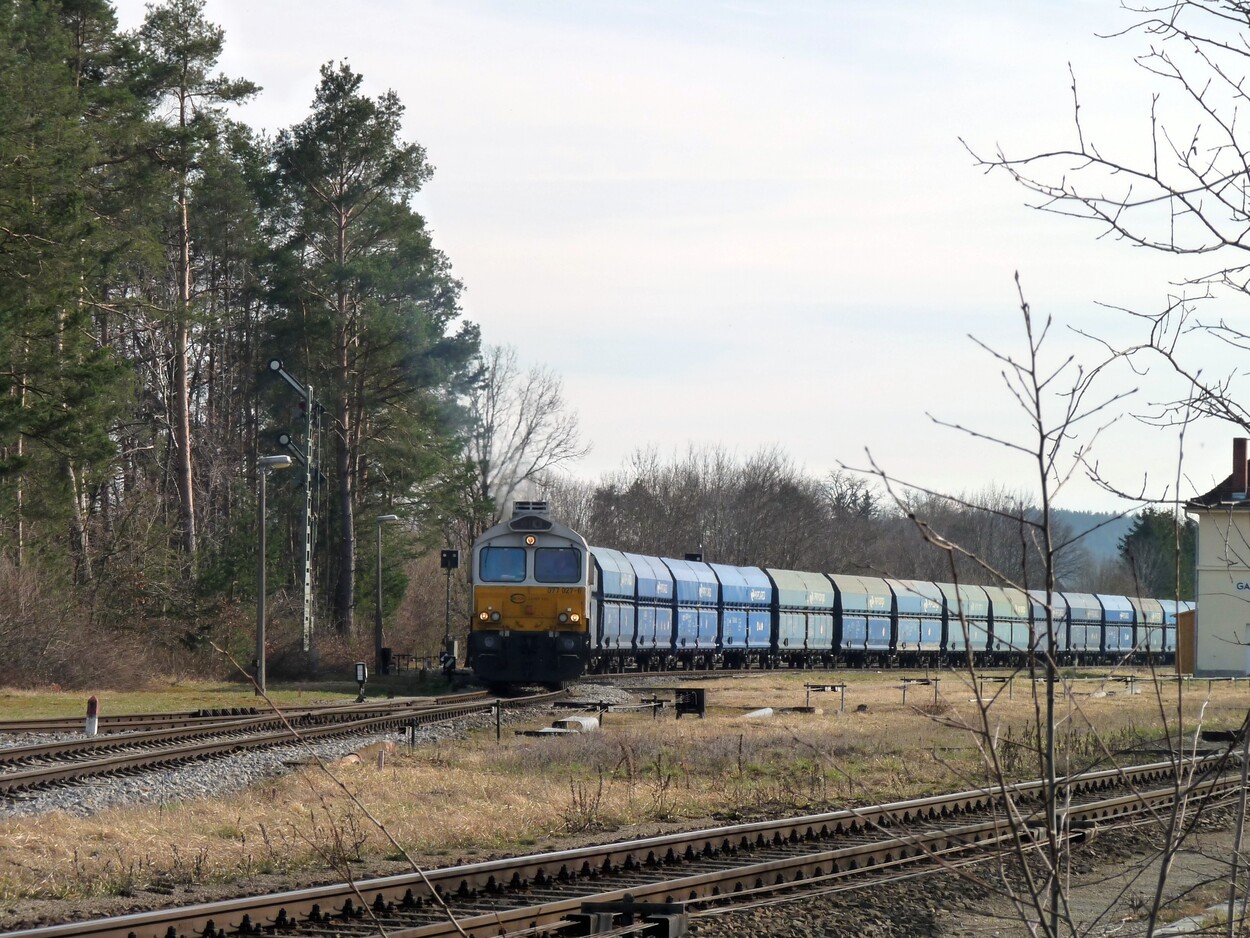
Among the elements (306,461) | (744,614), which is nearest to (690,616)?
(744,614)

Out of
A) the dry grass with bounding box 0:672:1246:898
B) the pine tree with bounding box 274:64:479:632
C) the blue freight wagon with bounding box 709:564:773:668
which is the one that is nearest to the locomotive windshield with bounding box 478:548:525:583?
the dry grass with bounding box 0:672:1246:898

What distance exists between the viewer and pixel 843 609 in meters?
48.3

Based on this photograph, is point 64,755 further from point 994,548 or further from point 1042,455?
point 994,548

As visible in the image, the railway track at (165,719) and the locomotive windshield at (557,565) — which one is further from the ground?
the locomotive windshield at (557,565)

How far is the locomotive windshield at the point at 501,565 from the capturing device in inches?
1182

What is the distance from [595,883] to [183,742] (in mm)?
11470

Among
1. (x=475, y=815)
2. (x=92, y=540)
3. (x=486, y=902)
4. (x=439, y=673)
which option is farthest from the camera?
(x=92, y=540)

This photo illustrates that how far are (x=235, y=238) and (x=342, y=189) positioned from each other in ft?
27.4

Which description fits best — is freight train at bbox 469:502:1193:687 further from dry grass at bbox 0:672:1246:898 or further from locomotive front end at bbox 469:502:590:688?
dry grass at bbox 0:672:1246:898

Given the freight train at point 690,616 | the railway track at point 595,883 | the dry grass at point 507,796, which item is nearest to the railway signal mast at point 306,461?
the freight train at point 690,616

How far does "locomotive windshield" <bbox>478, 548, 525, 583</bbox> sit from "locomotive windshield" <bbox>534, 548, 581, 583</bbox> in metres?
0.38

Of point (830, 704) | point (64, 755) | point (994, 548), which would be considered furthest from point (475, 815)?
point (994, 548)

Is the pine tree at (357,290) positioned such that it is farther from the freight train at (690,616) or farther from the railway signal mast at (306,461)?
the freight train at (690,616)

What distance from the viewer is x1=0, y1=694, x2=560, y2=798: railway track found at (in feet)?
50.3
